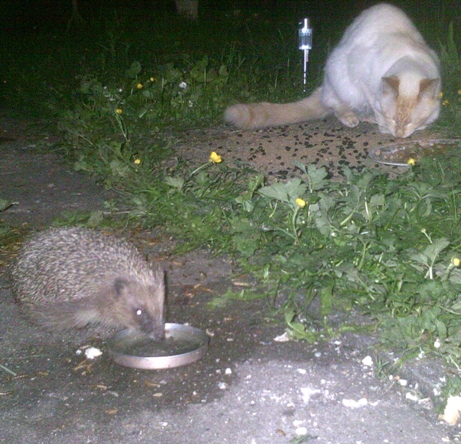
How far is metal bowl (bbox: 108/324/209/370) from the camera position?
293 centimetres

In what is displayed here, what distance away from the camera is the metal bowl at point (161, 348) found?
115 inches

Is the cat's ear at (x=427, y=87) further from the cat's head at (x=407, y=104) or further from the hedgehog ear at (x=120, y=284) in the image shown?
the hedgehog ear at (x=120, y=284)

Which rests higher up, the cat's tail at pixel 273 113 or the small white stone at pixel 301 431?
the cat's tail at pixel 273 113

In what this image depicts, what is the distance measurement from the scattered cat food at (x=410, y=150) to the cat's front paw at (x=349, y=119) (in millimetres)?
894

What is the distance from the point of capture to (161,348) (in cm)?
328

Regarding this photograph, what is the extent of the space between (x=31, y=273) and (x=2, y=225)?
1093mm

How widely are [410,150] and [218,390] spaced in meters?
3.53

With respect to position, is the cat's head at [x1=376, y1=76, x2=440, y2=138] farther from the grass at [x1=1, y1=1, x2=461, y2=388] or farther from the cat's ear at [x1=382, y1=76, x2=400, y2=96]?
the grass at [x1=1, y1=1, x2=461, y2=388]

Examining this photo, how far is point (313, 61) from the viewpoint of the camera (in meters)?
10.1

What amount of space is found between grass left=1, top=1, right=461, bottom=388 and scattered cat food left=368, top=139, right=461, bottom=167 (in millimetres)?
539

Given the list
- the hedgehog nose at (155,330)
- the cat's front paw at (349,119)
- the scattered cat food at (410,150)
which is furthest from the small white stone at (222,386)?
the cat's front paw at (349,119)

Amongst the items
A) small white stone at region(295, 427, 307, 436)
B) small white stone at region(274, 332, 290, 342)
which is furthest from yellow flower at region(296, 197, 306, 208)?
small white stone at region(295, 427, 307, 436)

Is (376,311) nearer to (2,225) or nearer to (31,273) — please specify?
(31,273)

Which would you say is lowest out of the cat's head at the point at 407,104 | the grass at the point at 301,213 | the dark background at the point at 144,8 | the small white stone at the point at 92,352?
the small white stone at the point at 92,352
